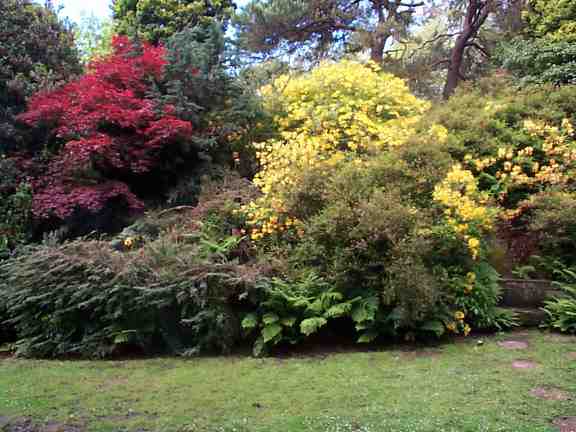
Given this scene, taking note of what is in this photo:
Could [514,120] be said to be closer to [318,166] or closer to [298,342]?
[318,166]

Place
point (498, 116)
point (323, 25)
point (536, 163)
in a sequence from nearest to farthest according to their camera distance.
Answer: point (536, 163)
point (498, 116)
point (323, 25)

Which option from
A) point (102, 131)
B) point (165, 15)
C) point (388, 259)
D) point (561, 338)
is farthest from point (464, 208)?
point (165, 15)

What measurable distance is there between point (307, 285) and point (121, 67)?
521 centimetres

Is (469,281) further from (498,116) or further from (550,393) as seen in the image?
(498,116)

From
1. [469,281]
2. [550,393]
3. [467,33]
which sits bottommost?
[550,393]

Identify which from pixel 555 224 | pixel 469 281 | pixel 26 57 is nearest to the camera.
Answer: pixel 469 281

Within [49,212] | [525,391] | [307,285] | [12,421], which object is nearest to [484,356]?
[525,391]

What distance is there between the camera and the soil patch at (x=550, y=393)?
12.7ft

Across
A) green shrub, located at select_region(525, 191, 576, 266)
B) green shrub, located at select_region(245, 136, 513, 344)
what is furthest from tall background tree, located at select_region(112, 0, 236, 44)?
green shrub, located at select_region(525, 191, 576, 266)

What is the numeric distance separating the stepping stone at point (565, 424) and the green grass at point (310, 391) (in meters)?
0.06

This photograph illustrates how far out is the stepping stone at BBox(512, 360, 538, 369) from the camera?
4.58m

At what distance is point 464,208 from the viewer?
5.38m

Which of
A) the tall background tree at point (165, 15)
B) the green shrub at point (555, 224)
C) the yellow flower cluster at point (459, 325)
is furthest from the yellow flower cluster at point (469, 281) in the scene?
the tall background tree at point (165, 15)

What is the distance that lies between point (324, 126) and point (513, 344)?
14.5 feet
